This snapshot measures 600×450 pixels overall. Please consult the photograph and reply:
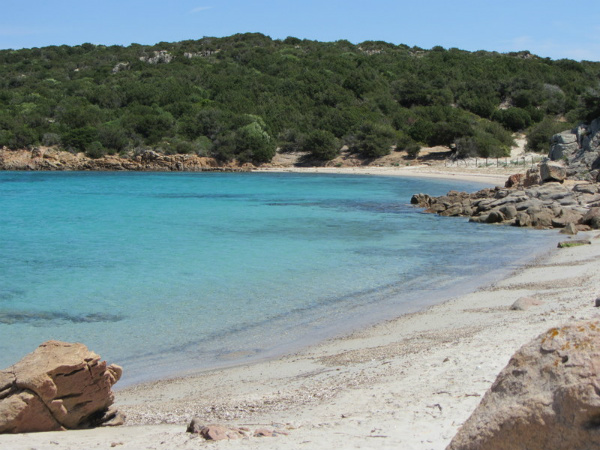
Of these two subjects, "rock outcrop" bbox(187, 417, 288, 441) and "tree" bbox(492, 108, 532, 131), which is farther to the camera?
"tree" bbox(492, 108, 532, 131)

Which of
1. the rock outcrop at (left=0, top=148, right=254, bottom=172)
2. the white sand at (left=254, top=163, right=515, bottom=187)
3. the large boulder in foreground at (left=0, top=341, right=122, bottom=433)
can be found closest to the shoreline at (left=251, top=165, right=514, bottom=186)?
the white sand at (left=254, top=163, right=515, bottom=187)

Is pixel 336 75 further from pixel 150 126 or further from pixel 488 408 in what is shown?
pixel 488 408

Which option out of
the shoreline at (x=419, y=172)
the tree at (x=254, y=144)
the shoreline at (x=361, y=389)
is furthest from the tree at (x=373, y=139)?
the shoreline at (x=361, y=389)

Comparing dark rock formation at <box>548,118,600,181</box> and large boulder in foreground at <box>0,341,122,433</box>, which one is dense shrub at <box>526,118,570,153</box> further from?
large boulder in foreground at <box>0,341,122,433</box>

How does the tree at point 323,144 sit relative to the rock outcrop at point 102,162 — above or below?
above

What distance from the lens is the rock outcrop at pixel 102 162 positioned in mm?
60344

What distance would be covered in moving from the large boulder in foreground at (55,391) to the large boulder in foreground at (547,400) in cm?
350

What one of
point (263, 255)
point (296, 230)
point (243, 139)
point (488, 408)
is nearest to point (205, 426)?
point (488, 408)

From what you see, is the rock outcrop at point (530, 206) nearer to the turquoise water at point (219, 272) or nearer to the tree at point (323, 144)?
the turquoise water at point (219, 272)

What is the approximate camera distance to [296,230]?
22.4 metres

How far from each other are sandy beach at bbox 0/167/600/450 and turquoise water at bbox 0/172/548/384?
967mm

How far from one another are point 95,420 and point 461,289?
26.1 ft

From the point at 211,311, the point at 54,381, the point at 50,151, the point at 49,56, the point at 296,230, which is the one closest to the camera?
the point at 54,381

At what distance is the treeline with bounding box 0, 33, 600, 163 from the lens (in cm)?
6009
